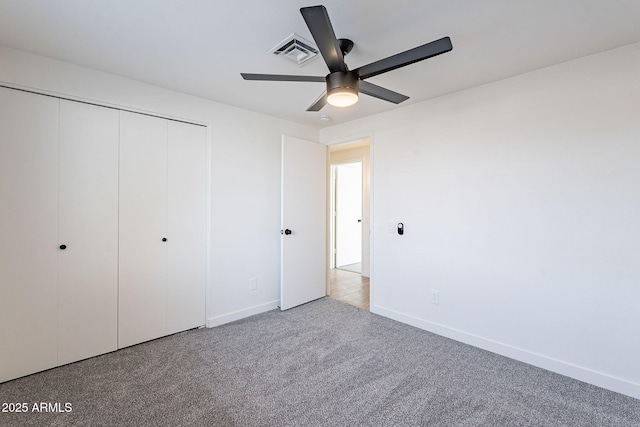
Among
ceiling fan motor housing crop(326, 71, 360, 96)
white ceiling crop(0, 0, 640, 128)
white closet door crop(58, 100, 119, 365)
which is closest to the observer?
white ceiling crop(0, 0, 640, 128)

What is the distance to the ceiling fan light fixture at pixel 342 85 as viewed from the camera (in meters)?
1.74

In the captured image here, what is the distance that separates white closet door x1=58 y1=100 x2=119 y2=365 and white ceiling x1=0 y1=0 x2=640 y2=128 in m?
0.50

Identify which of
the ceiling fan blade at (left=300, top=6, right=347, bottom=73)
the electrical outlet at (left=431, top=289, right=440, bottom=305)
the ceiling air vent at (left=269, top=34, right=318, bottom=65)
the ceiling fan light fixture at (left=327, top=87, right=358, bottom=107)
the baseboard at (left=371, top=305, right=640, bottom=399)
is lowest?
the baseboard at (left=371, top=305, right=640, bottom=399)

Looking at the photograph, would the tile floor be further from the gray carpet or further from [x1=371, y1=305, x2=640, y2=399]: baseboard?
the gray carpet

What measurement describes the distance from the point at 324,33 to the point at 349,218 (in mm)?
4872

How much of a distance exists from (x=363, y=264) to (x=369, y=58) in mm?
3704

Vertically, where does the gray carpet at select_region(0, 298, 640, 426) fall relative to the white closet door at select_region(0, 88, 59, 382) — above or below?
below

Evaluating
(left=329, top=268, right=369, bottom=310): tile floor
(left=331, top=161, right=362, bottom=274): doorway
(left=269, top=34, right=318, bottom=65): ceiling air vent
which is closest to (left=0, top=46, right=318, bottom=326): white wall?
(left=329, top=268, right=369, bottom=310): tile floor

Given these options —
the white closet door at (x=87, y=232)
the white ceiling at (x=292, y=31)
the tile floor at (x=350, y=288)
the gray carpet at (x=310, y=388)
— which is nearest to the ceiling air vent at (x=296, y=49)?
the white ceiling at (x=292, y=31)

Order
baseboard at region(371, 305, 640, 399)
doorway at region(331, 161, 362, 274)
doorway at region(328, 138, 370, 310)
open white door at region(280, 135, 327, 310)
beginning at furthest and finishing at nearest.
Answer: doorway at region(331, 161, 362, 274)
doorway at region(328, 138, 370, 310)
open white door at region(280, 135, 327, 310)
baseboard at region(371, 305, 640, 399)

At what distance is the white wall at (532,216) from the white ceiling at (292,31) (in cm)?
33

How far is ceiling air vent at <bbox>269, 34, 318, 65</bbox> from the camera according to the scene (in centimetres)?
190

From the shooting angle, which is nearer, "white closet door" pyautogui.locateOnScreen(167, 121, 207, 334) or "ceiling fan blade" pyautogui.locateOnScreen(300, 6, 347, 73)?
"ceiling fan blade" pyautogui.locateOnScreen(300, 6, 347, 73)

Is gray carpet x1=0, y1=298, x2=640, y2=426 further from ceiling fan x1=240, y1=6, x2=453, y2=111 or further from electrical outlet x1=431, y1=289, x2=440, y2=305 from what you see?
ceiling fan x1=240, y1=6, x2=453, y2=111
